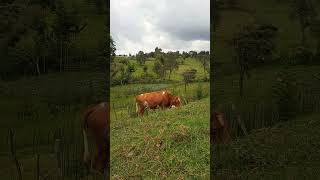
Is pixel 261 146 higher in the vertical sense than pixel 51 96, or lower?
lower

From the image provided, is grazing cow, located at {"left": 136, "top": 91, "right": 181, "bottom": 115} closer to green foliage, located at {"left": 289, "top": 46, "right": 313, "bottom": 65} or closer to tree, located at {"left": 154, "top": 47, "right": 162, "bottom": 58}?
green foliage, located at {"left": 289, "top": 46, "right": 313, "bottom": 65}

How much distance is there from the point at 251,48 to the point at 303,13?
57.7 inches

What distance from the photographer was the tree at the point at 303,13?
11219 mm

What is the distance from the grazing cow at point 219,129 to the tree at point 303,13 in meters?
2.74

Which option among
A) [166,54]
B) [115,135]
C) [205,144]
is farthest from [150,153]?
[166,54]

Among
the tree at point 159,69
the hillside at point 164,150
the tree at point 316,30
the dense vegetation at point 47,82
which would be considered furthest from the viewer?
the tree at point 159,69

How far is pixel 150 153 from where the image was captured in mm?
11117

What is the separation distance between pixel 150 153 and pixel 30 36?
3902 mm

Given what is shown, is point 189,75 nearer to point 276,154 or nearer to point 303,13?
point 303,13

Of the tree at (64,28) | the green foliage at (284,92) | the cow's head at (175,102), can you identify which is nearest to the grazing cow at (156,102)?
the cow's head at (175,102)

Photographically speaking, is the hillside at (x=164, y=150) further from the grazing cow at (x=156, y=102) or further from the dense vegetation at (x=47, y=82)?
the grazing cow at (x=156, y=102)

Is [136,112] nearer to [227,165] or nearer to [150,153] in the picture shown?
[150,153]

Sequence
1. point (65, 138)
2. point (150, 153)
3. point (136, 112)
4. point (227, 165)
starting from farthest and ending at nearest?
1. point (136, 112)
2. point (150, 153)
3. point (227, 165)
4. point (65, 138)

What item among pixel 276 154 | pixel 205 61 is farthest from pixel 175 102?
pixel 205 61
